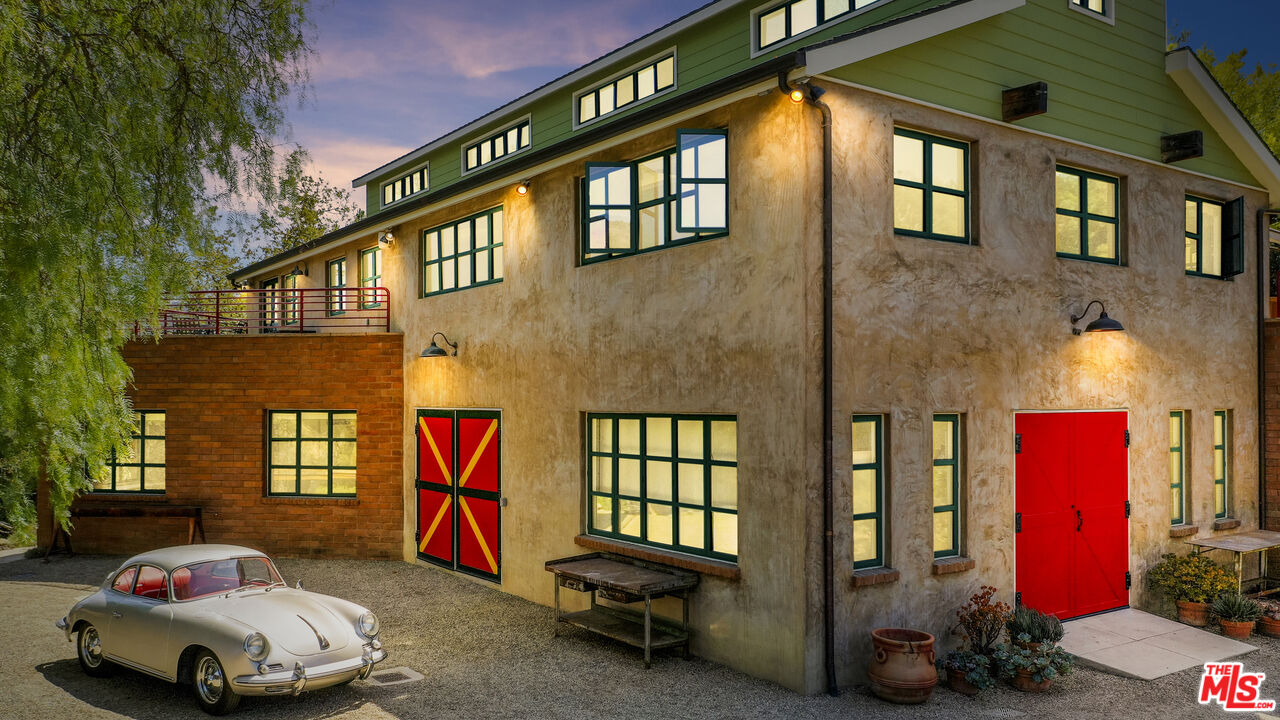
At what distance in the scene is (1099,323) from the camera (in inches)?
359

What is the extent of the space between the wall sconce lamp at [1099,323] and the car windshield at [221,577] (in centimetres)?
882

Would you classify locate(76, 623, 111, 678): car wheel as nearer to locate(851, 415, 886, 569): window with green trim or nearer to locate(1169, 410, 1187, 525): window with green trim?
locate(851, 415, 886, 569): window with green trim

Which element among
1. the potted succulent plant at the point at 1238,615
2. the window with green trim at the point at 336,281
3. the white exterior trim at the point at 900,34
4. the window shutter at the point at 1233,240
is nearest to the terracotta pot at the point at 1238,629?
the potted succulent plant at the point at 1238,615

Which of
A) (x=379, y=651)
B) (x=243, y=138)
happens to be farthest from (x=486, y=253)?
(x=379, y=651)

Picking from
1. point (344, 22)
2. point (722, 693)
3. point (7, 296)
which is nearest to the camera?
point (7, 296)

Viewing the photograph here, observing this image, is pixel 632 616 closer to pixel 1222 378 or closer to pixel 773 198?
pixel 773 198

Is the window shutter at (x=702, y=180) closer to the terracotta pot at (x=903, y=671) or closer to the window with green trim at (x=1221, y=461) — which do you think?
the terracotta pot at (x=903, y=671)

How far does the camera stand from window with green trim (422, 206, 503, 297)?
1215cm

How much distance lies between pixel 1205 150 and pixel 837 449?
7742 mm

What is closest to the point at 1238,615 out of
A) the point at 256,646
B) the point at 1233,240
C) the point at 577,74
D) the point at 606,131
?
the point at 1233,240

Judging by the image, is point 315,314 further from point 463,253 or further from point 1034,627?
point 1034,627

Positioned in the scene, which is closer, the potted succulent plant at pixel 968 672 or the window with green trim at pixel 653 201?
the potted succulent plant at pixel 968 672

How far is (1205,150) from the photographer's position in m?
11.3

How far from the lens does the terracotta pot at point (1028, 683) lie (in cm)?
763
